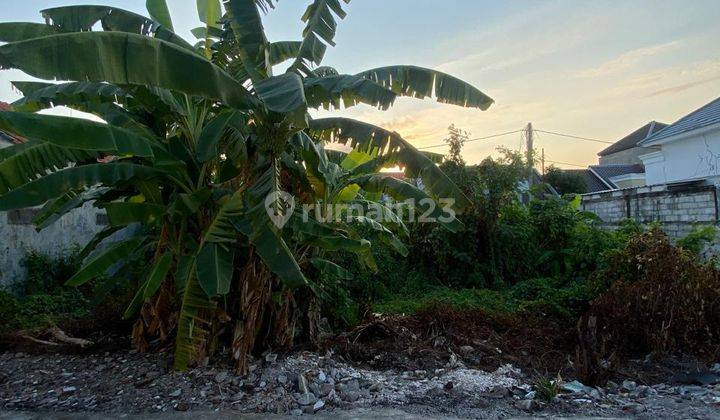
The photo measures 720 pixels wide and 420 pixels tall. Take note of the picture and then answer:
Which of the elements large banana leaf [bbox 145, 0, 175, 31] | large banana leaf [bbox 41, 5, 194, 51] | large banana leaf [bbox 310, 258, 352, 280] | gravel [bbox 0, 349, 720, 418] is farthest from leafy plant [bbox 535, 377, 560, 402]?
large banana leaf [bbox 145, 0, 175, 31]

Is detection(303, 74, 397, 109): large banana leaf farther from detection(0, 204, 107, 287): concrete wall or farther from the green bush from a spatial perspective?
detection(0, 204, 107, 287): concrete wall

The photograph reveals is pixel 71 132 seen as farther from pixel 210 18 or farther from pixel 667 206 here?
pixel 667 206

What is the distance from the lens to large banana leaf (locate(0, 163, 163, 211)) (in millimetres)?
3770

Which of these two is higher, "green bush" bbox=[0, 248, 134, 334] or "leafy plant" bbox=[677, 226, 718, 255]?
"leafy plant" bbox=[677, 226, 718, 255]

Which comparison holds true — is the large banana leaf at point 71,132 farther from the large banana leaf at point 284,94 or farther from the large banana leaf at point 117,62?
the large banana leaf at point 284,94

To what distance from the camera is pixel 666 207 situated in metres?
10.6

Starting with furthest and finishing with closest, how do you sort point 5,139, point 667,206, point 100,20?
point 667,206 < point 5,139 < point 100,20

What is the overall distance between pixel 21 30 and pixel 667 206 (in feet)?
39.1

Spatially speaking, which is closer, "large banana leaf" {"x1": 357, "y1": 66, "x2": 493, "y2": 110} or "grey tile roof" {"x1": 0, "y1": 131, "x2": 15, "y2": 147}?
"large banana leaf" {"x1": 357, "y1": 66, "x2": 493, "y2": 110}

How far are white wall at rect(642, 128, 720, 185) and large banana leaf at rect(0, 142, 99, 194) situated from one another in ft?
52.4

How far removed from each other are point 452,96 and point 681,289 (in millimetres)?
3410

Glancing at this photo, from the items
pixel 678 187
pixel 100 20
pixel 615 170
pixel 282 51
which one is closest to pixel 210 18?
pixel 282 51

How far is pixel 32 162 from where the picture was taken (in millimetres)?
4109

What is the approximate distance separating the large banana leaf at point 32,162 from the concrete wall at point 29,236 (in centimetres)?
465
